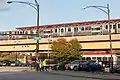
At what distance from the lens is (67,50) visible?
288 ft

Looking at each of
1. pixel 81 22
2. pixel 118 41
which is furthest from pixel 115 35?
pixel 81 22

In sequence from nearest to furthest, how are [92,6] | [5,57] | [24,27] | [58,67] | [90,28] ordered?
[92,6] < [58,67] < [90,28] < [5,57] < [24,27]

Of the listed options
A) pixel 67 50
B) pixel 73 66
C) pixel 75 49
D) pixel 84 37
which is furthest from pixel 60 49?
pixel 73 66

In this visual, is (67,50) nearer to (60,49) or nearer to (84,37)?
(60,49)

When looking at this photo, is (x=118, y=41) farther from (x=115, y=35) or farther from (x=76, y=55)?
(x=76, y=55)

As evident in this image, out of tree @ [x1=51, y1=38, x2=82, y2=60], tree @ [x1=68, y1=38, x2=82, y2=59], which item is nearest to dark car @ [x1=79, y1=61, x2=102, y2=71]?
tree @ [x1=68, y1=38, x2=82, y2=59]

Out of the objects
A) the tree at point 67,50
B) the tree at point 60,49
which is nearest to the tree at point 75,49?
the tree at point 67,50

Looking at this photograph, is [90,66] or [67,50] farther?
[67,50]

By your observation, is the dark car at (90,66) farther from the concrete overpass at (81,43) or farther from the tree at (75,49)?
the concrete overpass at (81,43)

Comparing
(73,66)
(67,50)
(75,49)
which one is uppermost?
(75,49)

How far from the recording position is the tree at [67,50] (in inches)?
3425

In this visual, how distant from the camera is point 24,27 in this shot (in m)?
126

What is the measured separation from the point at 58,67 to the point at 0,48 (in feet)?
198

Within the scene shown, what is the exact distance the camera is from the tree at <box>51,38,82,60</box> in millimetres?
87000
